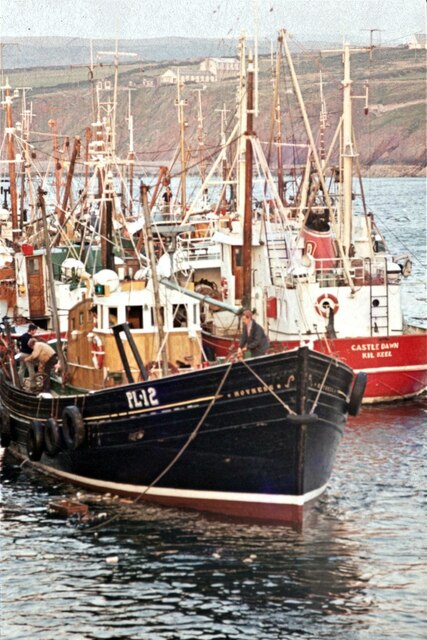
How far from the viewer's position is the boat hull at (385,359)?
44969 mm

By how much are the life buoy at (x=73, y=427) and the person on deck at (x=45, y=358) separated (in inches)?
140

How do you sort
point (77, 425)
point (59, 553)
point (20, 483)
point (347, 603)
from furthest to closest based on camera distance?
point (20, 483) < point (77, 425) < point (59, 553) < point (347, 603)

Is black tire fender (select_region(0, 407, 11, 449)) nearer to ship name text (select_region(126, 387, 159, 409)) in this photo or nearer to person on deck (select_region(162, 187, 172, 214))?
ship name text (select_region(126, 387, 159, 409))

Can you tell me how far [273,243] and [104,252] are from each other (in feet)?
34.7

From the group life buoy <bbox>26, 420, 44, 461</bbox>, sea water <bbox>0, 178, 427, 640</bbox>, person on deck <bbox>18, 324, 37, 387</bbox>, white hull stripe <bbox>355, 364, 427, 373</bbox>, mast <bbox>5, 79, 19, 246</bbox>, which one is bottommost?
sea water <bbox>0, 178, 427, 640</bbox>

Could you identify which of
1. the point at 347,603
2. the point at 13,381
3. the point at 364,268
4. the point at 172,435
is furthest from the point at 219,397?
the point at 364,268

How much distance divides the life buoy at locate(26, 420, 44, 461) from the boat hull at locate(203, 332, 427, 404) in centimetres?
927

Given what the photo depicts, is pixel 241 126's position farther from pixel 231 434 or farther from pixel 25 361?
pixel 231 434

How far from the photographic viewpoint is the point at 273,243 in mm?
50625

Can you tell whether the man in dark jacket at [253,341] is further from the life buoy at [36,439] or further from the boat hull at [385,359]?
the boat hull at [385,359]

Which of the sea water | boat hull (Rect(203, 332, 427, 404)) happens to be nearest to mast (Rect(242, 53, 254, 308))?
the sea water

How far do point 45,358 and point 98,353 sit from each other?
105 inches

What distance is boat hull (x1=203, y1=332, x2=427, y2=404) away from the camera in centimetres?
4497

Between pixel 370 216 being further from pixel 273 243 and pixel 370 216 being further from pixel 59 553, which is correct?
pixel 59 553
